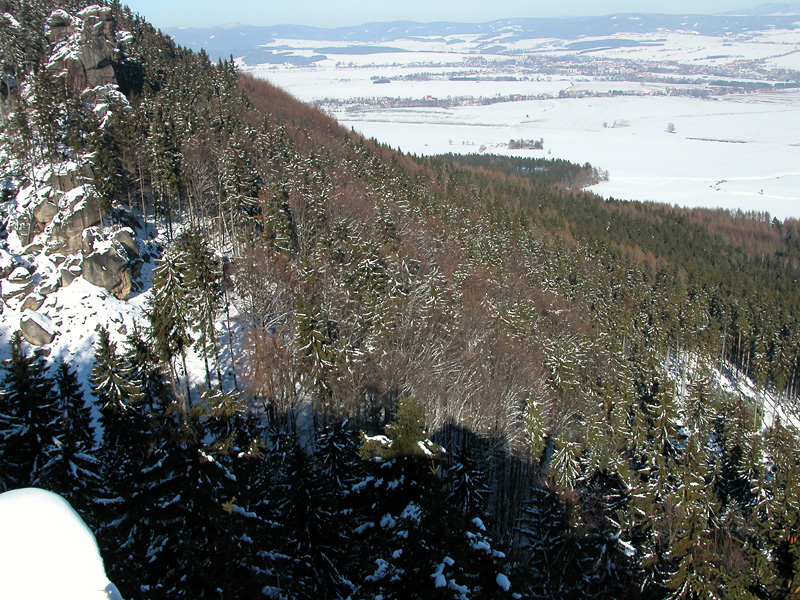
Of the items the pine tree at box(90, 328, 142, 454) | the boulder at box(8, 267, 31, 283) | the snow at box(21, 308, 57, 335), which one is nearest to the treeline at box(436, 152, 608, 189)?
the boulder at box(8, 267, 31, 283)

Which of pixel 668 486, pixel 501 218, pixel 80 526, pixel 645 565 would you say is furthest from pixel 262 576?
pixel 501 218

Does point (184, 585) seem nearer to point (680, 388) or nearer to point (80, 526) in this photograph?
point (80, 526)

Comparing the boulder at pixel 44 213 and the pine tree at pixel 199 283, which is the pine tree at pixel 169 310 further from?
the boulder at pixel 44 213

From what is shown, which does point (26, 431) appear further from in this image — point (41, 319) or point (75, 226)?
point (75, 226)

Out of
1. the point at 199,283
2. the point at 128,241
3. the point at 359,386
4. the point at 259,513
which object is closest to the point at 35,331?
the point at 128,241

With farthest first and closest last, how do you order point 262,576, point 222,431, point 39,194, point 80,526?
point 39,194 → point 222,431 → point 262,576 → point 80,526

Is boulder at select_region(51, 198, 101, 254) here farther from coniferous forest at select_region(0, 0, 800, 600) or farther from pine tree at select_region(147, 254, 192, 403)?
pine tree at select_region(147, 254, 192, 403)

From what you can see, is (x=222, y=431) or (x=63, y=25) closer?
(x=222, y=431)
